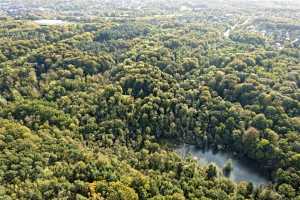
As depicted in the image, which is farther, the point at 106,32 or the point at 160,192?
the point at 106,32

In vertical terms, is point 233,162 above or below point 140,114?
below

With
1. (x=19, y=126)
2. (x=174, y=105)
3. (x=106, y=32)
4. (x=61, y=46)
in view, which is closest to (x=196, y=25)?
(x=106, y=32)

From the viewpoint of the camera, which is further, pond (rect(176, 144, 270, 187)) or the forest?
pond (rect(176, 144, 270, 187))

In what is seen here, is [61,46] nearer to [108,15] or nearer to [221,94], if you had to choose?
[221,94]

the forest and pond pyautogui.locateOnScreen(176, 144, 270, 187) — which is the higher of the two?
the forest

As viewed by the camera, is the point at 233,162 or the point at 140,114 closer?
the point at 233,162
